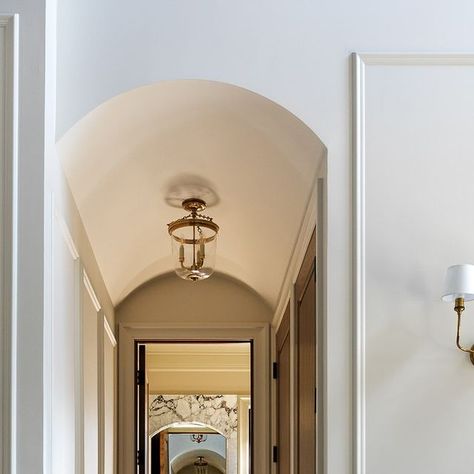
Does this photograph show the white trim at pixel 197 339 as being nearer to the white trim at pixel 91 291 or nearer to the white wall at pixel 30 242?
the white trim at pixel 91 291

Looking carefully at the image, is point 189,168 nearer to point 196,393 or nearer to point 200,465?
point 196,393

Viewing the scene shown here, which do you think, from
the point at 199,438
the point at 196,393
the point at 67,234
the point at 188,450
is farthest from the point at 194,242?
the point at 188,450

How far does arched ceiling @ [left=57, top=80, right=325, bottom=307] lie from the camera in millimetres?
3037

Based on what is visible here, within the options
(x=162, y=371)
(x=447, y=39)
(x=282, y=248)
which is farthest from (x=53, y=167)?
(x=162, y=371)

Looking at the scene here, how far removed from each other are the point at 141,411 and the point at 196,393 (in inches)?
113

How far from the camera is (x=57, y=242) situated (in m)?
3.01

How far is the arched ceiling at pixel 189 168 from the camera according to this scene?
304 centimetres

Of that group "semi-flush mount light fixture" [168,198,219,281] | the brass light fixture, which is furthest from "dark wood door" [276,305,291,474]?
the brass light fixture

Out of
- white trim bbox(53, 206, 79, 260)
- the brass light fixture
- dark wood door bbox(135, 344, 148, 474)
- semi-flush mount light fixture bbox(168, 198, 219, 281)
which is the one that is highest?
semi-flush mount light fixture bbox(168, 198, 219, 281)

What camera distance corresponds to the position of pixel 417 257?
9.41 ft

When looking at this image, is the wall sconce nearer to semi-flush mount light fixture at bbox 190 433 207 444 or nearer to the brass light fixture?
semi-flush mount light fixture at bbox 190 433 207 444

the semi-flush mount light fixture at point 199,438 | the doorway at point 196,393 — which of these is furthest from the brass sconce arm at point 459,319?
the semi-flush mount light fixture at point 199,438

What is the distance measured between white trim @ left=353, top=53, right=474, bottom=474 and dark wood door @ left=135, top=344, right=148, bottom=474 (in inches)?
111

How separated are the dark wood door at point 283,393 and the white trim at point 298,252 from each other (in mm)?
73
